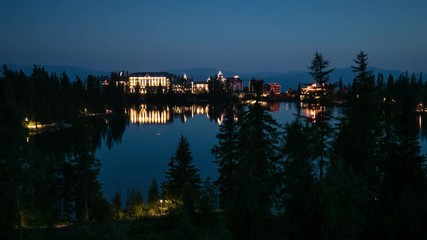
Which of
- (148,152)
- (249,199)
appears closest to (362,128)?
(249,199)

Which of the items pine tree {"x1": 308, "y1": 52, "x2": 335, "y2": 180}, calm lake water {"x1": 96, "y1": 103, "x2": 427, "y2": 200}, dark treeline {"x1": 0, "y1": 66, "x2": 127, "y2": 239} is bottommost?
calm lake water {"x1": 96, "y1": 103, "x2": 427, "y2": 200}

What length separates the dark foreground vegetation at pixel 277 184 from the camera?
40.5 feet

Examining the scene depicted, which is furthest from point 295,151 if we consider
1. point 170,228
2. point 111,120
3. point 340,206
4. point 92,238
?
point 111,120

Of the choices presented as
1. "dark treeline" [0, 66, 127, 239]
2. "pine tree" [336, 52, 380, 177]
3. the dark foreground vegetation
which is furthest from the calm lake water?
"dark treeline" [0, 66, 127, 239]

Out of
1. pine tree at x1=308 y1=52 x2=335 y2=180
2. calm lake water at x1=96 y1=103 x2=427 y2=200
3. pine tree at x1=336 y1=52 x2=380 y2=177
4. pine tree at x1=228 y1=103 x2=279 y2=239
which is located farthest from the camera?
calm lake water at x1=96 y1=103 x2=427 y2=200

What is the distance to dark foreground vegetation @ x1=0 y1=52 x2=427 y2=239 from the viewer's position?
12352mm

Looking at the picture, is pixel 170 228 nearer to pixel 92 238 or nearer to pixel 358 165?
pixel 92 238

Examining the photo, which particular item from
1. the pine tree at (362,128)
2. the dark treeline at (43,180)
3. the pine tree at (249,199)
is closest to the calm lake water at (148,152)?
the pine tree at (362,128)

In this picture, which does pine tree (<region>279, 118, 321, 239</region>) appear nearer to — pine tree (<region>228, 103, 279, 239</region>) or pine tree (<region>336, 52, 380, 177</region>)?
pine tree (<region>228, 103, 279, 239</region>)

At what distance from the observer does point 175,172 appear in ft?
99.1

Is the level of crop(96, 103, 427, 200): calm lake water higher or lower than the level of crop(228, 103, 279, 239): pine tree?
lower

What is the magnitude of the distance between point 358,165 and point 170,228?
1052 centimetres

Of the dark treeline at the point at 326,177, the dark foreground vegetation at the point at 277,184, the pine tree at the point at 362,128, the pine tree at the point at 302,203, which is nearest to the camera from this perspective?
the dark treeline at the point at 326,177

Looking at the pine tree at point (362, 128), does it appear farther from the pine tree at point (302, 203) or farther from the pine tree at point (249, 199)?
the pine tree at point (249, 199)
